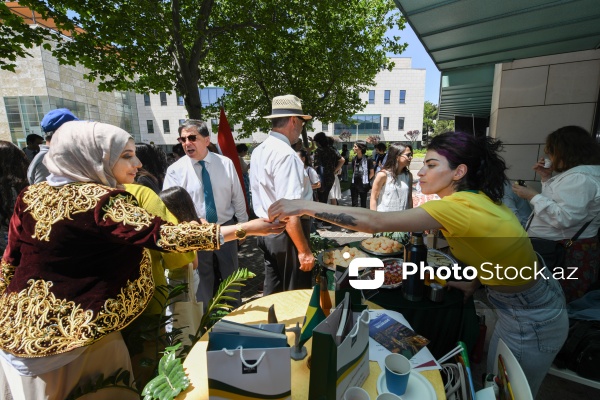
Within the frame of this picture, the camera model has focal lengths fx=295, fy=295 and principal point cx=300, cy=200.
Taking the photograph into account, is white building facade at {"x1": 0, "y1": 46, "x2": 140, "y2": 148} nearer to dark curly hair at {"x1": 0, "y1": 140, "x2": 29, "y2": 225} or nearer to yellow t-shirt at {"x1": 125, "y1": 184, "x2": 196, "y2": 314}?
dark curly hair at {"x1": 0, "y1": 140, "x2": 29, "y2": 225}

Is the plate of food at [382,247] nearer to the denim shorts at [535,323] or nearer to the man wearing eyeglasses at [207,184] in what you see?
the denim shorts at [535,323]

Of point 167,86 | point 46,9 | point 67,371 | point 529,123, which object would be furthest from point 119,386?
point 167,86

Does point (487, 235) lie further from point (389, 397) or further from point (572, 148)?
point (572, 148)

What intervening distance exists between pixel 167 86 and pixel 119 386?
368 inches

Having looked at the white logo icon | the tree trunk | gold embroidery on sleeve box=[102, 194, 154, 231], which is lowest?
the white logo icon

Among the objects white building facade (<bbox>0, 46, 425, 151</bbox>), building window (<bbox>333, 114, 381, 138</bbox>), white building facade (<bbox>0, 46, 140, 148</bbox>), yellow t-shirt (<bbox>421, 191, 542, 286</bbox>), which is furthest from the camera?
building window (<bbox>333, 114, 381, 138</bbox>)

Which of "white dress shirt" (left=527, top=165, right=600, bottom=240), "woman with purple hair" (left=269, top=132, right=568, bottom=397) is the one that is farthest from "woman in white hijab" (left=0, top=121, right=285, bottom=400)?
"white dress shirt" (left=527, top=165, right=600, bottom=240)

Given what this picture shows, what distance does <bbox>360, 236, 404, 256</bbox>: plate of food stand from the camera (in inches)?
122

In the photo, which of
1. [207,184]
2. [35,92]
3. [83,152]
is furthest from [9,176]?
[35,92]

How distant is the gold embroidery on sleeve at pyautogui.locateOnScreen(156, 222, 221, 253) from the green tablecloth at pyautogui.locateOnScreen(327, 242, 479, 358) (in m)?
1.36

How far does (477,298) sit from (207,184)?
13.6ft

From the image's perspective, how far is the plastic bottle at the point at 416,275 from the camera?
88.3 inches

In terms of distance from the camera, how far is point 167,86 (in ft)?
30.3

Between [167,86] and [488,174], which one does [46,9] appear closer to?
[167,86]
